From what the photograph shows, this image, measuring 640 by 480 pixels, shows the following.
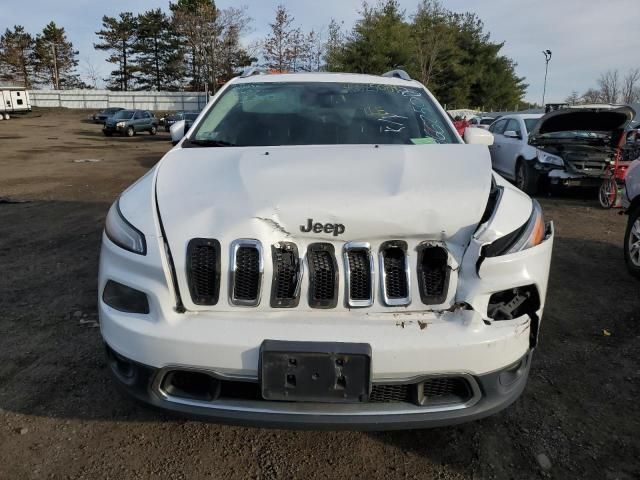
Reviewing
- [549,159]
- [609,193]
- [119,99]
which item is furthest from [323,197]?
[119,99]

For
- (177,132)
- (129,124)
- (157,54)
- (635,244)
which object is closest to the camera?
(177,132)

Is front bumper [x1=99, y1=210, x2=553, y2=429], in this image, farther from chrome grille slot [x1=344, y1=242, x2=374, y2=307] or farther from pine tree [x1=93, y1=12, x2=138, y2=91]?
pine tree [x1=93, y1=12, x2=138, y2=91]

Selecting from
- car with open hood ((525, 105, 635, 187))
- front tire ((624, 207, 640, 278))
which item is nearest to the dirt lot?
front tire ((624, 207, 640, 278))

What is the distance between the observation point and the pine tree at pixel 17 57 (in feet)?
201

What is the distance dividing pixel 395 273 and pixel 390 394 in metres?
0.47

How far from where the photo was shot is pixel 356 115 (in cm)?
328

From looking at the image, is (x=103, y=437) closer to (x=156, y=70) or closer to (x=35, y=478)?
(x=35, y=478)

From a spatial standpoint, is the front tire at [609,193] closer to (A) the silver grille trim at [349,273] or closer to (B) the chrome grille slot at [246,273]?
(A) the silver grille trim at [349,273]

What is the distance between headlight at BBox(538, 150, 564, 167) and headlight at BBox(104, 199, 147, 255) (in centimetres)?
845

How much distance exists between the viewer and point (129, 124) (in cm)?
2822

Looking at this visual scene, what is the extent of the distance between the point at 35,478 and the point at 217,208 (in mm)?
1382

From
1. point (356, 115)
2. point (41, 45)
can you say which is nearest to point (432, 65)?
point (356, 115)

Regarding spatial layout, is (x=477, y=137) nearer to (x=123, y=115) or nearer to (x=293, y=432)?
(x=293, y=432)

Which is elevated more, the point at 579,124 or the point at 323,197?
the point at 579,124
